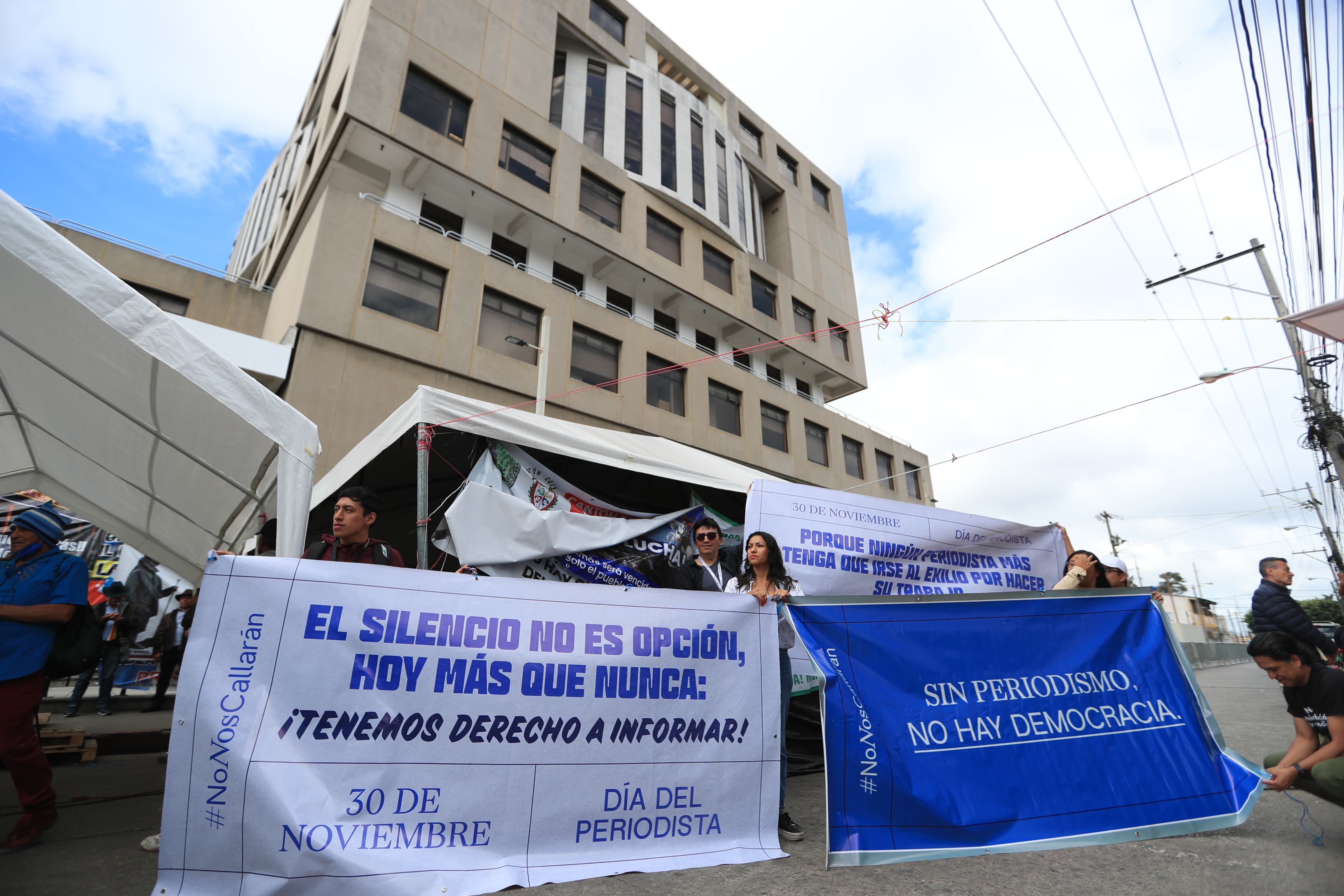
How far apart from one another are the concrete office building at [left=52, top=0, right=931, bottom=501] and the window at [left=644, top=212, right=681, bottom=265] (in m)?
0.09

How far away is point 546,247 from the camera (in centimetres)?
2053

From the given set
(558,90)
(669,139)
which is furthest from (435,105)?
(669,139)

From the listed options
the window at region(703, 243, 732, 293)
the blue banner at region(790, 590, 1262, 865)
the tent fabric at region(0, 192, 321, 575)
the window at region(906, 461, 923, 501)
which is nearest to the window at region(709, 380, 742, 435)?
the window at region(703, 243, 732, 293)

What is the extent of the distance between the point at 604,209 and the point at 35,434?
18533mm

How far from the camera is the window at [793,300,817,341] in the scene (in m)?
28.2

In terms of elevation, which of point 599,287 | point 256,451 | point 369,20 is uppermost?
point 369,20

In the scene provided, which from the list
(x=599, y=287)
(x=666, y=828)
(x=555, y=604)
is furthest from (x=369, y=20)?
(x=666, y=828)

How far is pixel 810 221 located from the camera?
3147cm

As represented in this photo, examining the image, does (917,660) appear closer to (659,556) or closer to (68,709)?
(659,556)

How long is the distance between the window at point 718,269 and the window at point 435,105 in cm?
989

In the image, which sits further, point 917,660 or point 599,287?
point 599,287

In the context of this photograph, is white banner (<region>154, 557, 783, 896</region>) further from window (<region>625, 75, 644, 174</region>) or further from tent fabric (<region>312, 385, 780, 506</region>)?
window (<region>625, 75, 644, 174</region>)

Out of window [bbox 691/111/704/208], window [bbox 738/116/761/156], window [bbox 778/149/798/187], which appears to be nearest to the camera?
window [bbox 691/111/704/208]

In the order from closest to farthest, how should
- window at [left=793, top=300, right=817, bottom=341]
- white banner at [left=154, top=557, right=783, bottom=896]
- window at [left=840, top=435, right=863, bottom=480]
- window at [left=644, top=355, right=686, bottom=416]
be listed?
1. white banner at [left=154, top=557, right=783, bottom=896]
2. window at [left=644, top=355, right=686, bottom=416]
3. window at [left=793, top=300, right=817, bottom=341]
4. window at [left=840, top=435, right=863, bottom=480]
